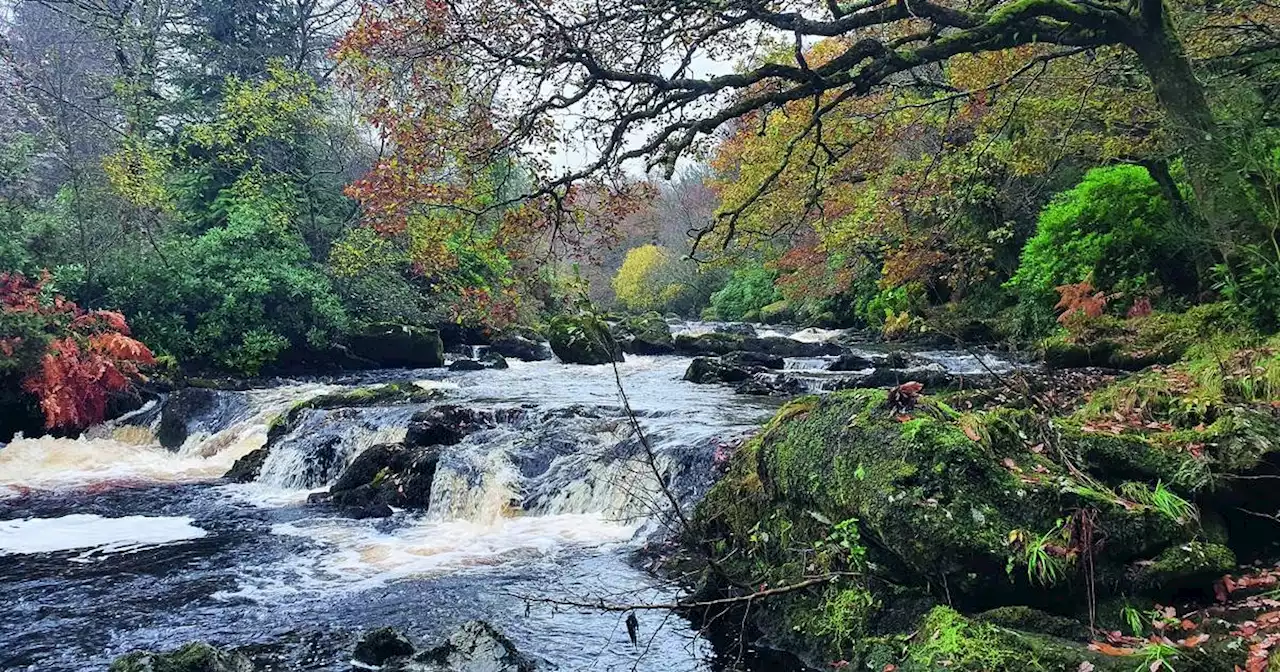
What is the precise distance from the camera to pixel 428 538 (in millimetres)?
8953

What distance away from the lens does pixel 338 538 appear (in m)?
9.00

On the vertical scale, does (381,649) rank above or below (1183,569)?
below

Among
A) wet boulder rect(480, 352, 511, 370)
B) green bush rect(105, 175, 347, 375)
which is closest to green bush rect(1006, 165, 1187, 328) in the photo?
wet boulder rect(480, 352, 511, 370)

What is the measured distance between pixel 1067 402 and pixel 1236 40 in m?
5.59

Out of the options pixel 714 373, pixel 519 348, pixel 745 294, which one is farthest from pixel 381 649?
pixel 745 294

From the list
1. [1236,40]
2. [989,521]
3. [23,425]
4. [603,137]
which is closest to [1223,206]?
[1236,40]

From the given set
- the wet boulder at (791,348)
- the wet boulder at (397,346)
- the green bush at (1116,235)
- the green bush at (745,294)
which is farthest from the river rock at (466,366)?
the green bush at (745,294)

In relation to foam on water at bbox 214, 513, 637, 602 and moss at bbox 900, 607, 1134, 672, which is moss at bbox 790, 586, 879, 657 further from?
foam on water at bbox 214, 513, 637, 602

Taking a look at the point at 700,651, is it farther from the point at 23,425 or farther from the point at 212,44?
the point at 212,44

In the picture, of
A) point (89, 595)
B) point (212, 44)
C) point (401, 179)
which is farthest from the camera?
point (212, 44)

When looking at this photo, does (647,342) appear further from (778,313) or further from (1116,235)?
(1116,235)

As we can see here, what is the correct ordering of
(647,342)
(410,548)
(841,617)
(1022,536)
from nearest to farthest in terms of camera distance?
(1022,536), (841,617), (410,548), (647,342)

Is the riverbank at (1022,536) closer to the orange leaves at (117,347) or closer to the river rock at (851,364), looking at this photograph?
the river rock at (851,364)

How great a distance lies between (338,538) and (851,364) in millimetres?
11429
